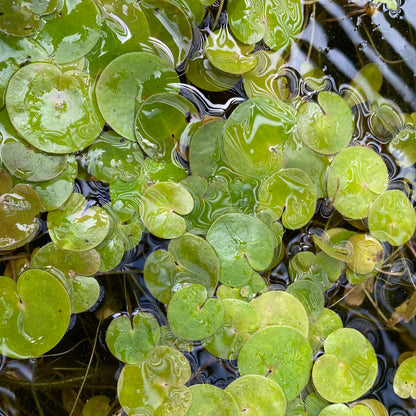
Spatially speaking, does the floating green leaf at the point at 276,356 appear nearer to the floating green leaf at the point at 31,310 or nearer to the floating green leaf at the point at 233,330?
the floating green leaf at the point at 233,330

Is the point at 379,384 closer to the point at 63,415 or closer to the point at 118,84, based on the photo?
the point at 63,415

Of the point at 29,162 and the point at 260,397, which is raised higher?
the point at 29,162

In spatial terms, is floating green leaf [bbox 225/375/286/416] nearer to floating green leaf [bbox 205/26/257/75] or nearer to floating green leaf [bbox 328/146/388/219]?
floating green leaf [bbox 328/146/388/219]

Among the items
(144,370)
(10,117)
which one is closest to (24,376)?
(144,370)

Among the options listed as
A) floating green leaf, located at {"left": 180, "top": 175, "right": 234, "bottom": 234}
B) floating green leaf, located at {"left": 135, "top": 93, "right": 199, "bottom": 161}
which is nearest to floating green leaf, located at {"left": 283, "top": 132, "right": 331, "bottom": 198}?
floating green leaf, located at {"left": 180, "top": 175, "right": 234, "bottom": 234}

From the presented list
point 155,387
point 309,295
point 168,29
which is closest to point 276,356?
point 309,295

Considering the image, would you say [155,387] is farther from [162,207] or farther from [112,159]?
[112,159]
